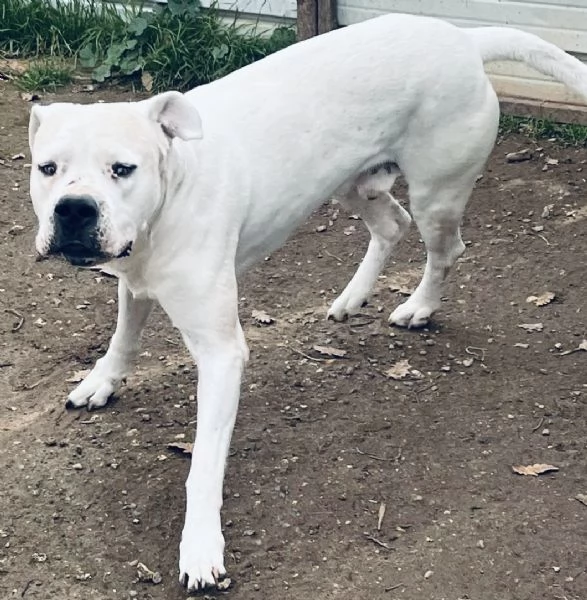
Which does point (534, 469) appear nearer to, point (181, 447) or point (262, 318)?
point (181, 447)

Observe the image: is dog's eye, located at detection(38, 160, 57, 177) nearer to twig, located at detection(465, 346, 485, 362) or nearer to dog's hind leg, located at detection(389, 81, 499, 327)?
dog's hind leg, located at detection(389, 81, 499, 327)

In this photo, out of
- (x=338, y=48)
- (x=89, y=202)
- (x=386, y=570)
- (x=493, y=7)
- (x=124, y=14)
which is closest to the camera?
(x=89, y=202)

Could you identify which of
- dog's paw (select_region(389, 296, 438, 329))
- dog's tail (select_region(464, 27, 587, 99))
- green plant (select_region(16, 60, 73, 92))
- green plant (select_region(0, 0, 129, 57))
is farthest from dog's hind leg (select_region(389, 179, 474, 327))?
green plant (select_region(0, 0, 129, 57))

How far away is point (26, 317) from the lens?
514 centimetres

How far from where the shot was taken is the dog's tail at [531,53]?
177 inches

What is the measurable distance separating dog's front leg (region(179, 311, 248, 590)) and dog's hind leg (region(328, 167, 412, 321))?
1.28 meters

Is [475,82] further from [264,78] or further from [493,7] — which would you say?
[493,7]

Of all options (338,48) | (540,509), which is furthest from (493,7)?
(540,509)

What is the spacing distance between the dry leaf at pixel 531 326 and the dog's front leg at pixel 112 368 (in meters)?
1.69

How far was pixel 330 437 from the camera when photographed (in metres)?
4.29

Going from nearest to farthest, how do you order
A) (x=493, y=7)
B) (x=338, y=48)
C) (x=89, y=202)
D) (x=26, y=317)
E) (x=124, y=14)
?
(x=89, y=202), (x=338, y=48), (x=26, y=317), (x=493, y=7), (x=124, y=14)

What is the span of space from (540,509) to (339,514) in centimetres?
67

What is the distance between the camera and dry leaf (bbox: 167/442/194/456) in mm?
4191

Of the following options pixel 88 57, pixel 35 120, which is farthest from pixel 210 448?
pixel 88 57
